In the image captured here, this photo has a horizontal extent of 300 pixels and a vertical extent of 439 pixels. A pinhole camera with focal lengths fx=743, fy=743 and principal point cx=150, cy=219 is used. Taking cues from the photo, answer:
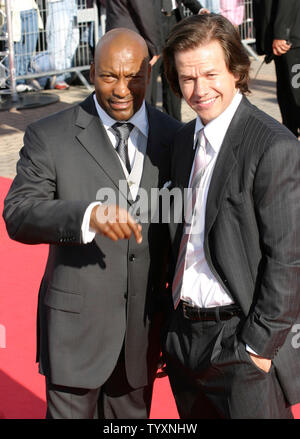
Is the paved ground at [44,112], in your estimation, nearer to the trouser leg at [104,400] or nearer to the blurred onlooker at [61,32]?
the blurred onlooker at [61,32]

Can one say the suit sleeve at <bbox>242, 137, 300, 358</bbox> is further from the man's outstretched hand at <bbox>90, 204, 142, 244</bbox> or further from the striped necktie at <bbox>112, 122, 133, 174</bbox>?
the striped necktie at <bbox>112, 122, 133, 174</bbox>

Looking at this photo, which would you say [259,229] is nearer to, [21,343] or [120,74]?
[120,74]

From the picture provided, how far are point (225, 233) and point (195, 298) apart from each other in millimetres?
271

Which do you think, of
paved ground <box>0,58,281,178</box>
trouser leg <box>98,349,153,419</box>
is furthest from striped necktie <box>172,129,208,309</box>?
paved ground <box>0,58,281,178</box>

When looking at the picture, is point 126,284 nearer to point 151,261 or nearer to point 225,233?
point 151,261

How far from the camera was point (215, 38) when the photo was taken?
2.46 metres

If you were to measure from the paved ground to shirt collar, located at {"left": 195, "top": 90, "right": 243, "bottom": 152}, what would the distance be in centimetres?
526

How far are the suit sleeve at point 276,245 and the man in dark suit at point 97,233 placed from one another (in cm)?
58

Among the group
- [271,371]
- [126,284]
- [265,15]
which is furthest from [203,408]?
[265,15]

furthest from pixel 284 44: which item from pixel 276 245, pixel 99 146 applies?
pixel 276 245

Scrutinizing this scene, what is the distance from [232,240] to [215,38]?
2.20ft

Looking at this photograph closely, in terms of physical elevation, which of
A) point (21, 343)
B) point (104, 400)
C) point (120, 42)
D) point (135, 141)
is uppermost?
point (120, 42)

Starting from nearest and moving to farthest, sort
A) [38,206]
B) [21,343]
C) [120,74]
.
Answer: [38,206] → [120,74] → [21,343]

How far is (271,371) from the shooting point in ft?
8.13
